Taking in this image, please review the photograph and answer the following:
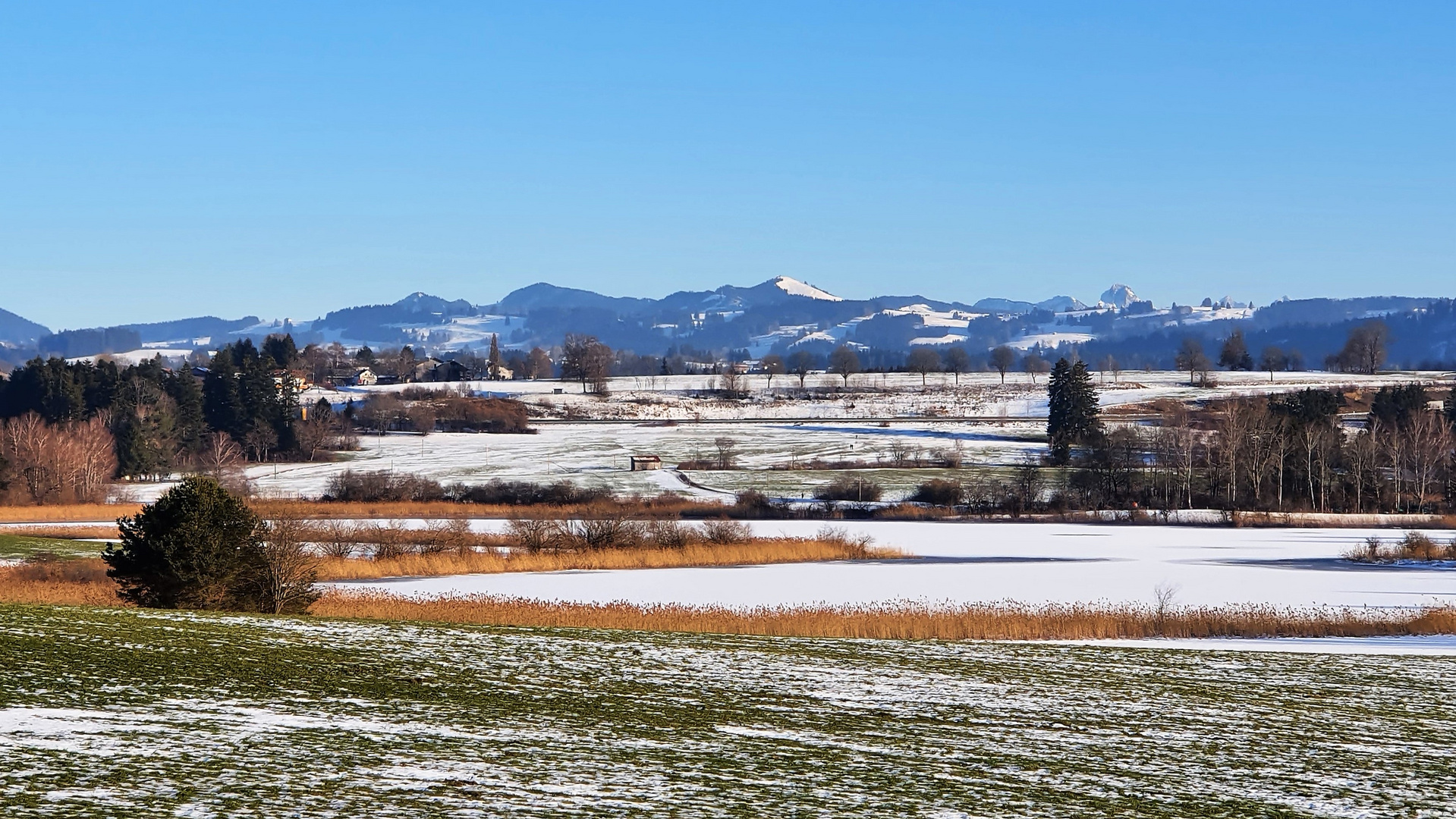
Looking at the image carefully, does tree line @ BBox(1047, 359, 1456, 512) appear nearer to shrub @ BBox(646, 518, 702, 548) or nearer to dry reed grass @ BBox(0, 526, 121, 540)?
shrub @ BBox(646, 518, 702, 548)

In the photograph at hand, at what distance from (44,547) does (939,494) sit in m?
51.2

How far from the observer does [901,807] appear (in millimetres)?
11234

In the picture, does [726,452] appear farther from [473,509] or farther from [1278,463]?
[1278,463]

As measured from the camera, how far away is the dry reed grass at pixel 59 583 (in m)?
33.3

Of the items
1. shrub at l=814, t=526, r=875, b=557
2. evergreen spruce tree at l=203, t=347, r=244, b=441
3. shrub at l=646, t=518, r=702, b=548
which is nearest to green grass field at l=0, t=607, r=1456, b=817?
shrub at l=814, t=526, r=875, b=557

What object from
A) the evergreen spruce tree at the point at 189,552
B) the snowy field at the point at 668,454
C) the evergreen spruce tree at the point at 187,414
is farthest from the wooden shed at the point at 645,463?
the evergreen spruce tree at the point at 189,552

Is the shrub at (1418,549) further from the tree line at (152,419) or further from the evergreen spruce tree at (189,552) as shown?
the tree line at (152,419)

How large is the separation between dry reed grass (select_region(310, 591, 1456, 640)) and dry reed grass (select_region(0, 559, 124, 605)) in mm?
6098

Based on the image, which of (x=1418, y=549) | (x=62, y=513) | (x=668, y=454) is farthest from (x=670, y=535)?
(x=668, y=454)

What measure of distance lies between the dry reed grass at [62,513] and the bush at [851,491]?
41.2 meters

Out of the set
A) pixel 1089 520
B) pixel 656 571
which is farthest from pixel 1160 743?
pixel 1089 520

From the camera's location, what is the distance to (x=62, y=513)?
7594 centimetres

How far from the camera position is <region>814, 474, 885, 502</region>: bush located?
84.4 metres

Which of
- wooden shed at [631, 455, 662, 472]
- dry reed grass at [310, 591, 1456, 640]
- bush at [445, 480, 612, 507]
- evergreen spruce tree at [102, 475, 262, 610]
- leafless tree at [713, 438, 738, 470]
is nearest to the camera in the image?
evergreen spruce tree at [102, 475, 262, 610]
